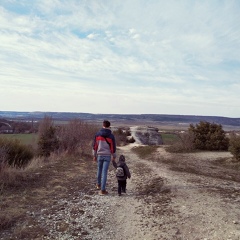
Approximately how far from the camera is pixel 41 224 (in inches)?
226

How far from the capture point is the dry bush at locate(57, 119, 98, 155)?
17.9 m

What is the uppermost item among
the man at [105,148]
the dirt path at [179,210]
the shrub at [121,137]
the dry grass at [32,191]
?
the man at [105,148]

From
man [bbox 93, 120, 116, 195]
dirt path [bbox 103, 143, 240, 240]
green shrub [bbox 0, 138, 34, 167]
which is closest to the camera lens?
dirt path [bbox 103, 143, 240, 240]

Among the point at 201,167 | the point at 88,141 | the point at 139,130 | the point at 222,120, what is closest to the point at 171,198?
the point at 201,167

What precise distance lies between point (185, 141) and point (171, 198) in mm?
14254

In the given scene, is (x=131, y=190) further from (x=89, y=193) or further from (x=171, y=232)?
(x=171, y=232)

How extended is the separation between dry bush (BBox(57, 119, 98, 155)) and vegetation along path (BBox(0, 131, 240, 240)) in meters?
7.45

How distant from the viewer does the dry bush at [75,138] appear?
1791 centimetres

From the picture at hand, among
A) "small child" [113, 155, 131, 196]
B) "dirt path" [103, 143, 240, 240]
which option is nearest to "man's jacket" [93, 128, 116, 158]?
"small child" [113, 155, 131, 196]

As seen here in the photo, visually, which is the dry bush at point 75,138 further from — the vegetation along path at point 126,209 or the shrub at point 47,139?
the vegetation along path at point 126,209

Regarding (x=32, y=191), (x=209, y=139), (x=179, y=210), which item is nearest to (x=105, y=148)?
(x=32, y=191)

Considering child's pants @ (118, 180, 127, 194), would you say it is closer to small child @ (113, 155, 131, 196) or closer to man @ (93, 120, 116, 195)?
small child @ (113, 155, 131, 196)

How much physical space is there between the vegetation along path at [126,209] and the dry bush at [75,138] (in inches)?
293

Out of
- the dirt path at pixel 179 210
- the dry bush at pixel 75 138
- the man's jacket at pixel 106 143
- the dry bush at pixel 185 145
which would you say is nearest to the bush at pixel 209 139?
the dry bush at pixel 185 145
